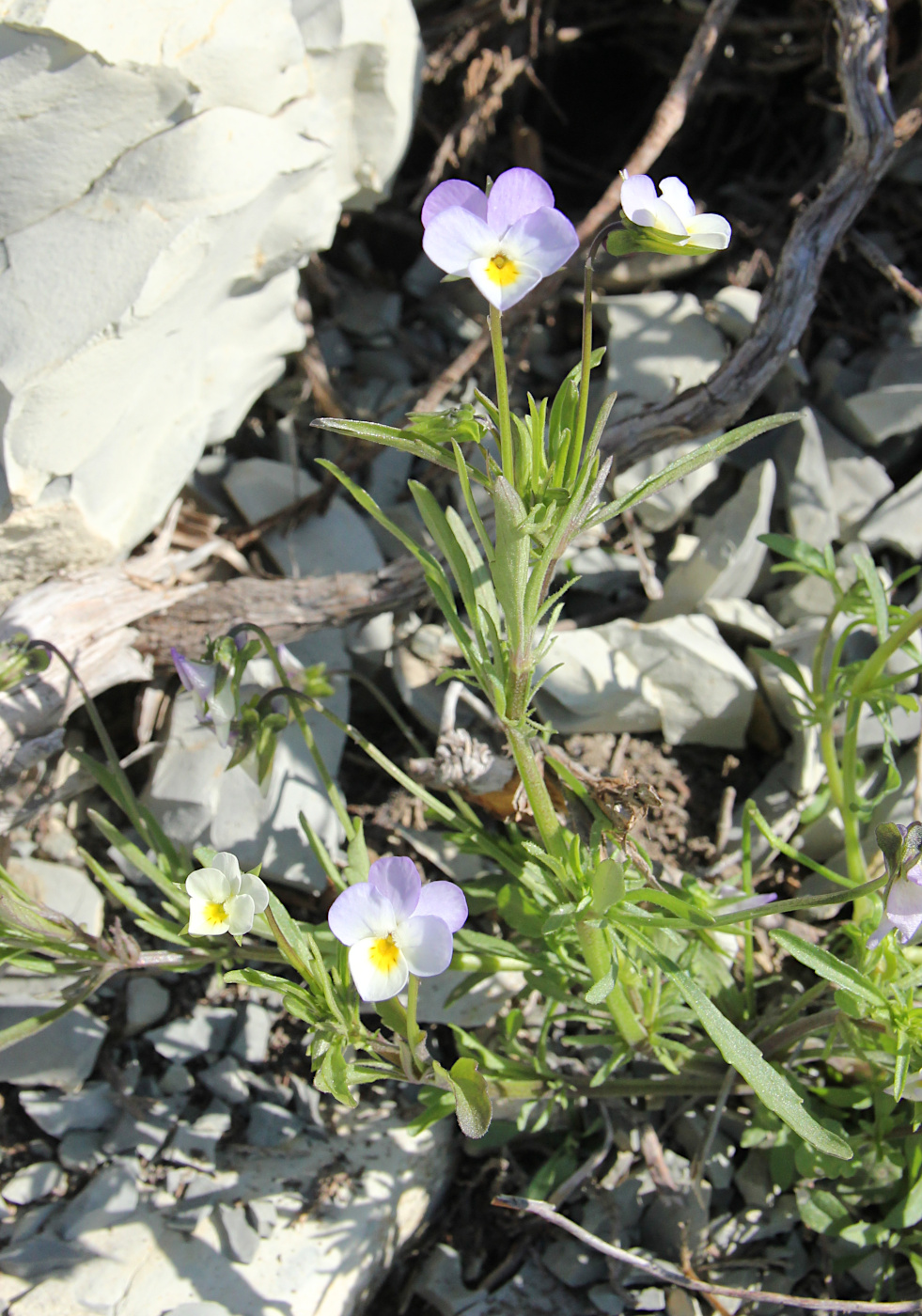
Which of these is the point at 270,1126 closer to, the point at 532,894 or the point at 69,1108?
the point at 69,1108

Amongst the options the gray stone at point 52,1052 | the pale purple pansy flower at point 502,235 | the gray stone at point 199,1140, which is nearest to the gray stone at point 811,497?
the pale purple pansy flower at point 502,235

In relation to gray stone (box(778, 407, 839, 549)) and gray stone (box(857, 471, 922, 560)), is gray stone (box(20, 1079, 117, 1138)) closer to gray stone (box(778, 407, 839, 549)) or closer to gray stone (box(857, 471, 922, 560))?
gray stone (box(778, 407, 839, 549))

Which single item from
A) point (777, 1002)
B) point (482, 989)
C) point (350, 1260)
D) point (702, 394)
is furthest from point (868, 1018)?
point (702, 394)

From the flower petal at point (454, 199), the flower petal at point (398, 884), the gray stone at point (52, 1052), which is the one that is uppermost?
the flower petal at point (454, 199)

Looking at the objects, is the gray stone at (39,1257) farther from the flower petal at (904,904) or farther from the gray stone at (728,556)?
the gray stone at (728,556)

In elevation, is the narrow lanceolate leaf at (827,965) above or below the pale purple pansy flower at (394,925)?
below

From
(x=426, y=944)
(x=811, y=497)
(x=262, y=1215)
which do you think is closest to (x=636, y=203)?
(x=426, y=944)

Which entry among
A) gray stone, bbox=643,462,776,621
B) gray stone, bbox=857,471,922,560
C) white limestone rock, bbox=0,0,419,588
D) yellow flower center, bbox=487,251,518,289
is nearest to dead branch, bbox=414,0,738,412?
white limestone rock, bbox=0,0,419,588

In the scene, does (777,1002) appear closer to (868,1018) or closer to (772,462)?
(868,1018)
